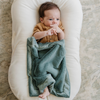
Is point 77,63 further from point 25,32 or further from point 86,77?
point 25,32

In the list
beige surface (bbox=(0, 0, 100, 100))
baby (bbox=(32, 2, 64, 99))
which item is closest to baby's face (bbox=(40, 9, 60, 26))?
baby (bbox=(32, 2, 64, 99))

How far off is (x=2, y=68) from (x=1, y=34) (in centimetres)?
38

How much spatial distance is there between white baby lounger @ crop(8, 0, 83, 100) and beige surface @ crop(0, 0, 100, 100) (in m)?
0.19

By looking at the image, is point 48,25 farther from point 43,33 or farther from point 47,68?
point 47,68

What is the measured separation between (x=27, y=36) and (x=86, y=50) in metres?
0.70

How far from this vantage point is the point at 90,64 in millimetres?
1425

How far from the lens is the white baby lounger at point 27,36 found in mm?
1079

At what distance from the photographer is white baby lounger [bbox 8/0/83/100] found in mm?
1079

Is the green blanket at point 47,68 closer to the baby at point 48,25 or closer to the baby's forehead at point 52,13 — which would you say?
the baby at point 48,25

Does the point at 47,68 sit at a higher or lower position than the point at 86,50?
higher

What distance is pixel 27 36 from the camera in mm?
1216

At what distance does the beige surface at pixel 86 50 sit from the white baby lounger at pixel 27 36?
0.19 meters

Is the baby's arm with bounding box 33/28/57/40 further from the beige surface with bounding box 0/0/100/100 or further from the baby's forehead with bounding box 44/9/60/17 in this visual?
the beige surface with bounding box 0/0/100/100


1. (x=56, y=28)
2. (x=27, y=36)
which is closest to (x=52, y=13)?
(x=56, y=28)
